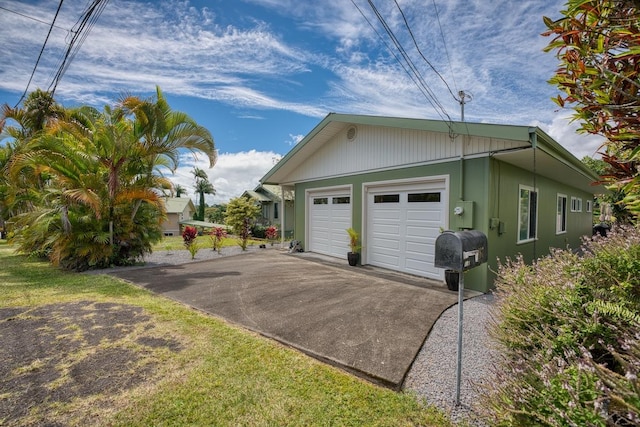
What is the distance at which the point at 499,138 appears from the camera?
531 centimetres

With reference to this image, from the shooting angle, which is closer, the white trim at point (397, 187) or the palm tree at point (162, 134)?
the white trim at point (397, 187)

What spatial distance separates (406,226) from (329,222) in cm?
343

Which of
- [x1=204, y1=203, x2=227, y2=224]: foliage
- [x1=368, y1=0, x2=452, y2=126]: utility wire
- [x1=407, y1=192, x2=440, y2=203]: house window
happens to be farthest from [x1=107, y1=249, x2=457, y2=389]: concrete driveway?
[x1=204, y1=203, x2=227, y2=224]: foliage

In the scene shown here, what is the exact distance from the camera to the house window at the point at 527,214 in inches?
288

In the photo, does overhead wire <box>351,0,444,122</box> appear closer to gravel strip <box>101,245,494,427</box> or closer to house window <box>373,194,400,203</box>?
house window <box>373,194,400,203</box>

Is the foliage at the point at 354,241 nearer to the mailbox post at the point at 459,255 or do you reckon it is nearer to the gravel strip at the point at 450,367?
the gravel strip at the point at 450,367

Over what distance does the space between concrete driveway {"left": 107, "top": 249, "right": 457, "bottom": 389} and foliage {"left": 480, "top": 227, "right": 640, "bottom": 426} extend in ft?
4.53

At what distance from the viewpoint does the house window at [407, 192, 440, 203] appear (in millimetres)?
6961

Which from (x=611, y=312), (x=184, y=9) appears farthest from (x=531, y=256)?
(x=184, y=9)

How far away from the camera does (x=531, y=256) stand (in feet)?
27.0

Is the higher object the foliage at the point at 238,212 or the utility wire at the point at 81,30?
the utility wire at the point at 81,30

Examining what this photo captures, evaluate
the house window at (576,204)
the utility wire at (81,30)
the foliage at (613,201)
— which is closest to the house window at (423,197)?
the foliage at (613,201)

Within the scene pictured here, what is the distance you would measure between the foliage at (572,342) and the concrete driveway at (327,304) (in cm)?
138

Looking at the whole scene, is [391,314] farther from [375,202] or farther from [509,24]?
[509,24]
